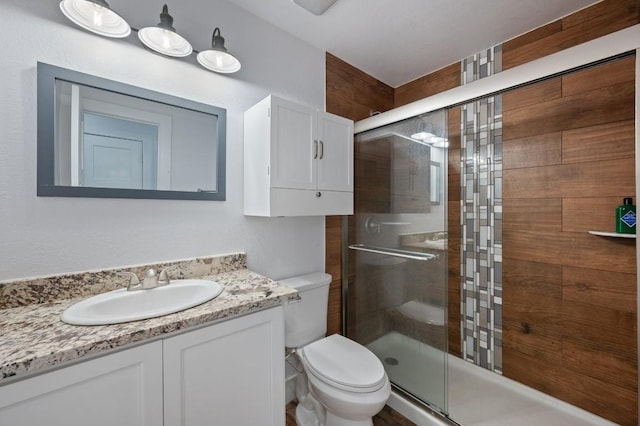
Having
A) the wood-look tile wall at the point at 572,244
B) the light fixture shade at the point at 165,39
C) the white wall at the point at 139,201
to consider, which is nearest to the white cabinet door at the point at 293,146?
the white wall at the point at 139,201

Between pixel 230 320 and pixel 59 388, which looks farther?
pixel 230 320

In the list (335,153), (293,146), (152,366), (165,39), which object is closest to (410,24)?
(335,153)

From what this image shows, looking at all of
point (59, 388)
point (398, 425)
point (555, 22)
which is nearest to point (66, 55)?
point (59, 388)

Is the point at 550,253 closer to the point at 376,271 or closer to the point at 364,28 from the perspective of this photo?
the point at 376,271

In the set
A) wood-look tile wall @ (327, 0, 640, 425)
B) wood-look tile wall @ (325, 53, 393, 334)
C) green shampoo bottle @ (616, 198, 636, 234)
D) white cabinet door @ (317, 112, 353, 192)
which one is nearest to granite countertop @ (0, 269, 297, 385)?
white cabinet door @ (317, 112, 353, 192)

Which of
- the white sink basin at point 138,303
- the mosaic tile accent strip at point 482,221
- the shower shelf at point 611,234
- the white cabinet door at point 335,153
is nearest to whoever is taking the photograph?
the white sink basin at point 138,303

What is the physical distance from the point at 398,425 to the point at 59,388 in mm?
1607

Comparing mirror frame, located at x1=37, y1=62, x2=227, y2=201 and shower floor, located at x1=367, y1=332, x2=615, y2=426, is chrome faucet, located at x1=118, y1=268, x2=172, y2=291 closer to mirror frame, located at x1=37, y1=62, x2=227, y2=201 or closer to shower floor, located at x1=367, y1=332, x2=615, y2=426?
mirror frame, located at x1=37, y1=62, x2=227, y2=201

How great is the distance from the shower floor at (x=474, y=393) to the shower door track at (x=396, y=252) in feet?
1.74

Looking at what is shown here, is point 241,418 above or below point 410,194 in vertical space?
below

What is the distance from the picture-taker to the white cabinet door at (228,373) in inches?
34.6

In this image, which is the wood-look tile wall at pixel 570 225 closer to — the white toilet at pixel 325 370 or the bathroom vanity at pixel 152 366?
the white toilet at pixel 325 370

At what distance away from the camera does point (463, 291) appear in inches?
83.3

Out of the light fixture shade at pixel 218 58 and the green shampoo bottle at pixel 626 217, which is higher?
the light fixture shade at pixel 218 58
